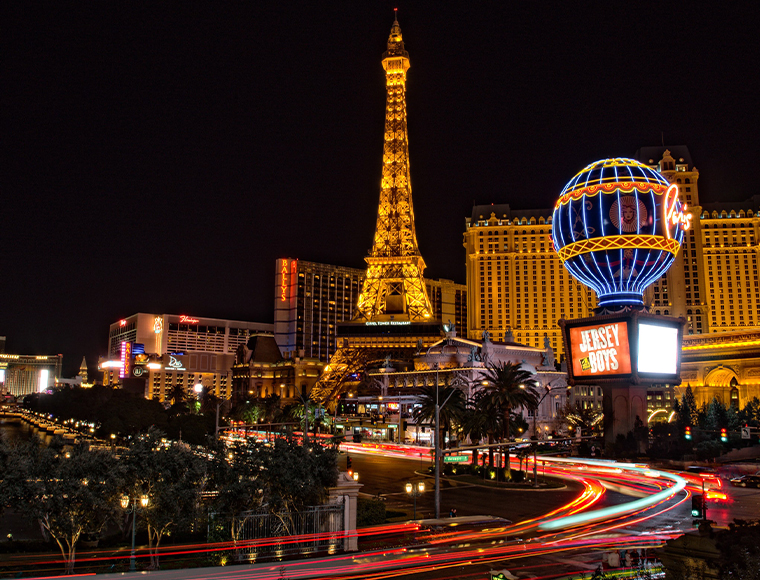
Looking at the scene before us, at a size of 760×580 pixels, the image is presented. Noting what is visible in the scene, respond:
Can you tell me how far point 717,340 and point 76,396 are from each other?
10019cm

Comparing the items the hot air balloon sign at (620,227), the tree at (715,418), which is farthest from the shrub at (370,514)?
the tree at (715,418)

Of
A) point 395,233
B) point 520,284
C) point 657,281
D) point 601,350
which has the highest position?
point 395,233

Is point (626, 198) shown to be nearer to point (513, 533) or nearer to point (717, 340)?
point (513, 533)

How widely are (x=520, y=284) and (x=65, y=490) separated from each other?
157389 millimetres

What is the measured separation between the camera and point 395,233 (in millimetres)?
129625

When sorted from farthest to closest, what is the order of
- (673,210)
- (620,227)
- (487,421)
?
(673,210) → (620,227) → (487,421)

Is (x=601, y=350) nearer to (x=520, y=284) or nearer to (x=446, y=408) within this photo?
(x=446, y=408)

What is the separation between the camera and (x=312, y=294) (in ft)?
631

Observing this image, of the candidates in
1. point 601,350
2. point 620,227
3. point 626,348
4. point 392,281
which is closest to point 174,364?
point 392,281

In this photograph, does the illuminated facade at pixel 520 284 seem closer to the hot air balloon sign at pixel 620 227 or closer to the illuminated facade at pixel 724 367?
the illuminated facade at pixel 724 367

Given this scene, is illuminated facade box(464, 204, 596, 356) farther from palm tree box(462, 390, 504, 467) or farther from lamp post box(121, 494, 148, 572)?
lamp post box(121, 494, 148, 572)

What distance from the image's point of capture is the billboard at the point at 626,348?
63.0 m

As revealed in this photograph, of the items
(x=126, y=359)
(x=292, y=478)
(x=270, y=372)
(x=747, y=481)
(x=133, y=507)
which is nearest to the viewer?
(x=133, y=507)

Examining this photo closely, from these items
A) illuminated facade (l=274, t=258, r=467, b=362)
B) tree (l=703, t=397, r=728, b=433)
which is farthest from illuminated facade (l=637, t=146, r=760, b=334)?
illuminated facade (l=274, t=258, r=467, b=362)
